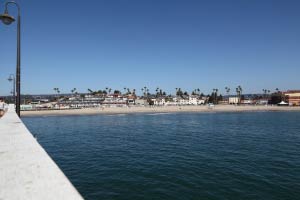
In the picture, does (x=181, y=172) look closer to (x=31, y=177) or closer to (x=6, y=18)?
(x=31, y=177)

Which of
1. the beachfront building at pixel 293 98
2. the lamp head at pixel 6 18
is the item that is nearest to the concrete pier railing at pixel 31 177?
the lamp head at pixel 6 18

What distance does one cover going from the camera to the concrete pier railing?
3988 millimetres

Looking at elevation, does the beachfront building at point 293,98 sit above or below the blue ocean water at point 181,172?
above

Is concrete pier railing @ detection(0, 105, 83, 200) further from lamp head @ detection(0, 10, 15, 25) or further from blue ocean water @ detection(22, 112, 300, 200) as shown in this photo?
blue ocean water @ detection(22, 112, 300, 200)

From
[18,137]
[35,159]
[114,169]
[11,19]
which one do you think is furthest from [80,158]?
[35,159]

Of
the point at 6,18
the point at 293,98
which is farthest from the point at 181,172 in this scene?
the point at 293,98

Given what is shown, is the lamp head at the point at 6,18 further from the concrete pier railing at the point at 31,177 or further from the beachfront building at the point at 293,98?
the beachfront building at the point at 293,98

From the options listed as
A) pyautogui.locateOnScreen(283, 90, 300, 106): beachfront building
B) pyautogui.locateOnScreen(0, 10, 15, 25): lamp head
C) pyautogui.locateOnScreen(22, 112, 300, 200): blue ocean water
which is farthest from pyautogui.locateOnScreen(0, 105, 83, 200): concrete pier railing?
pyautogui.locateOnScreen(283, 90, 300, 106): beachfront building

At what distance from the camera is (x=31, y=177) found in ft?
15.6

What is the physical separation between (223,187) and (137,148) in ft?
43.5

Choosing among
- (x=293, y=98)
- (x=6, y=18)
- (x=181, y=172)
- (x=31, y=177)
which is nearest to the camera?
(x=31, y=177)

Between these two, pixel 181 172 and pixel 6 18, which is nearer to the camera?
pixel 6 18

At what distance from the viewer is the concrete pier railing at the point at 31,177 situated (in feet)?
13.1

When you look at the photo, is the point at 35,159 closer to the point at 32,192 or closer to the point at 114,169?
the point at 32,192
